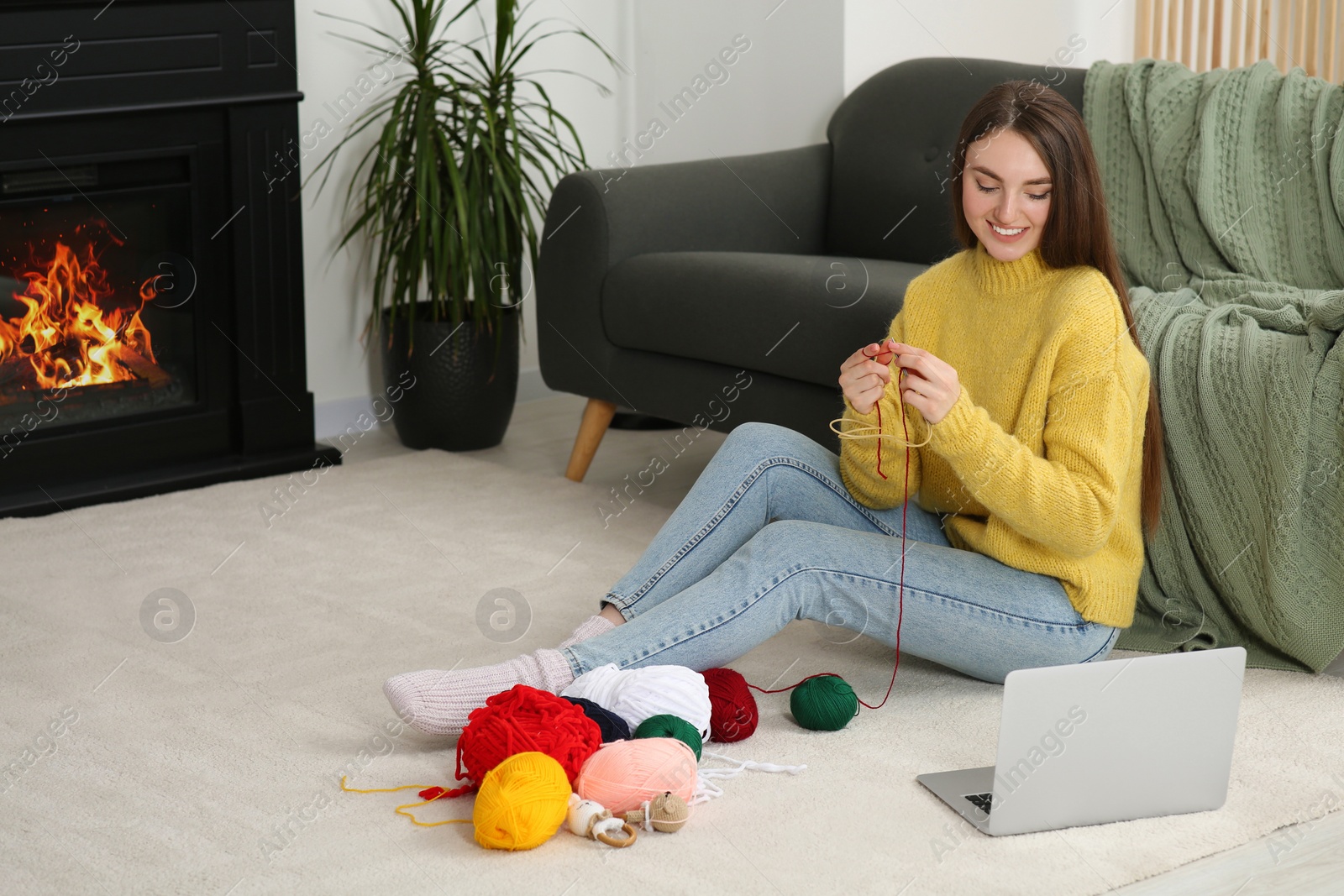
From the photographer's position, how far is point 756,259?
8.38ft

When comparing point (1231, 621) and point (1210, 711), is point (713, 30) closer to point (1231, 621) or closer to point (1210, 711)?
point (1231, 621)

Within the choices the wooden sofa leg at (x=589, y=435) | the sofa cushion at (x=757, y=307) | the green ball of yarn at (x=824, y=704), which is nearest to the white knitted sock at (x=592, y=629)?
the green ball of yarn at (x=824, y=704)

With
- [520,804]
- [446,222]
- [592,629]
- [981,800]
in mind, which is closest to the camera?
[520,804]

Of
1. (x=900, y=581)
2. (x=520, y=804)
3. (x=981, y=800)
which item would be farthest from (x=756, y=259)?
(x=520, y=804)

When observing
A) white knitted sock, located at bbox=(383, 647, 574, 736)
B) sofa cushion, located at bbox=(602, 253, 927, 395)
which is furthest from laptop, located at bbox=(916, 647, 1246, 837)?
sofa cushion, located at bbox=(602, 253, 927, 395)

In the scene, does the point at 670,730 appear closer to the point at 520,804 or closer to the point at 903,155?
the point at 520,804

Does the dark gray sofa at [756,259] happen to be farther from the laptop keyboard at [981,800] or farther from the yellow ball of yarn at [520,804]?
the yellow ball of yarn at [520,804]

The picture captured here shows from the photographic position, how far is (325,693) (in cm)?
180

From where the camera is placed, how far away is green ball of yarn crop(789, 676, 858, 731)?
1645 mm

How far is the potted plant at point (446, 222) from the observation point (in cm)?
300

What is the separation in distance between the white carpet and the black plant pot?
66cm

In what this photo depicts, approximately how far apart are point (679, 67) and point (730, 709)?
232 centimetres

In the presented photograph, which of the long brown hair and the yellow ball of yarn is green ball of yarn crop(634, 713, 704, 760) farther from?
the long brown hair

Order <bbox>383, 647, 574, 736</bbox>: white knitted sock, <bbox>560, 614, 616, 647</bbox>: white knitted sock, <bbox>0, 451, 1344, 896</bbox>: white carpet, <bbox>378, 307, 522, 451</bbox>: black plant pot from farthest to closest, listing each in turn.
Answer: <bbox>378, 307, 522, 451</bbox>: black plant pot, <bbox>560, 614, 616, 647</bbox>: white knitted sock, <bbox>383, 647, 574, 736</bbox>: white knitted sock, <bbox>0, 451, 1344, 896</bbox>: white carpet
